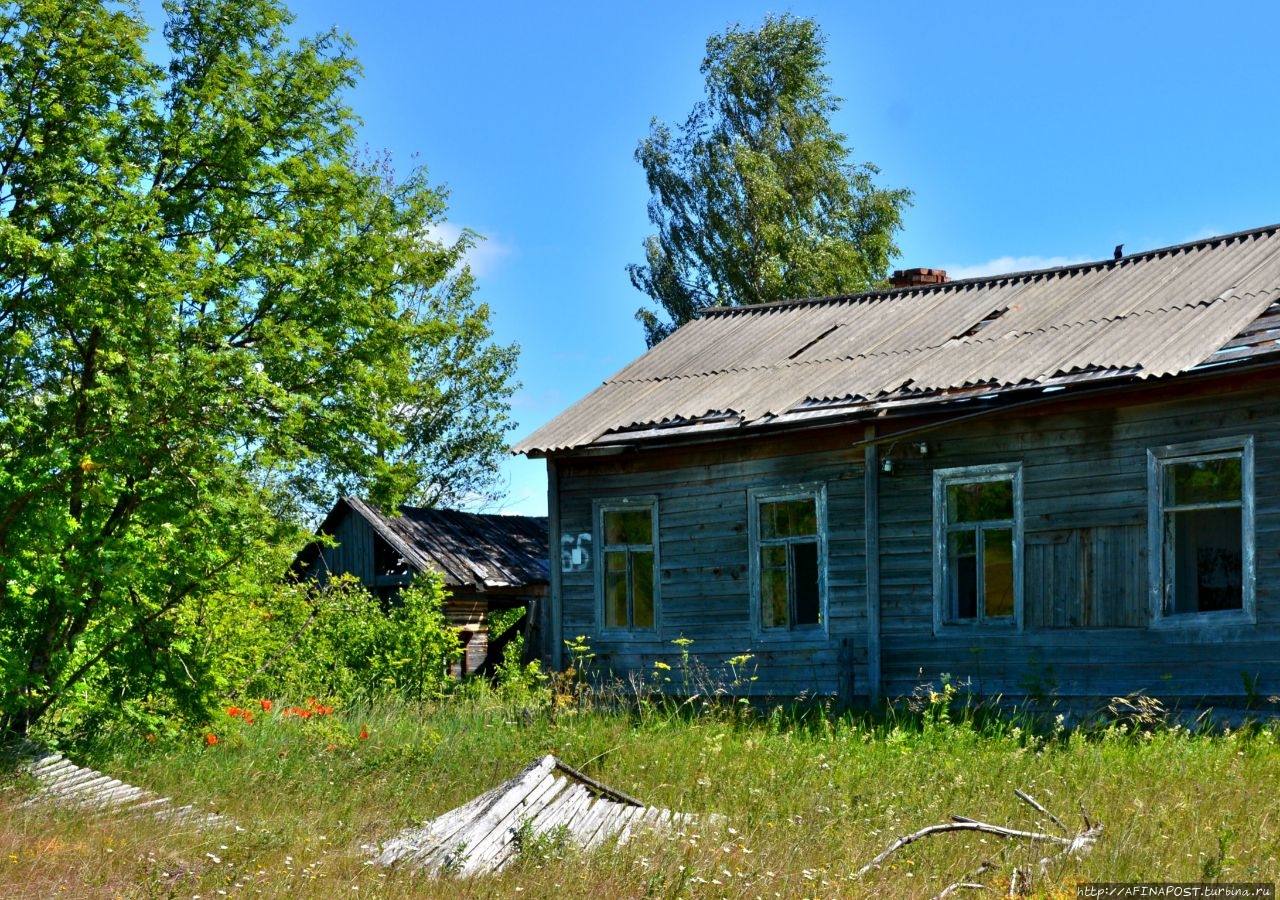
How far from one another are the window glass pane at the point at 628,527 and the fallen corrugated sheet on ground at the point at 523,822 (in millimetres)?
8449

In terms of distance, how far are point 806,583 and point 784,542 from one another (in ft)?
1.78

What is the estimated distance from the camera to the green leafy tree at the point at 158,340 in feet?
30.2

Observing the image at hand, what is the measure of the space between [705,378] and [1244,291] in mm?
6173

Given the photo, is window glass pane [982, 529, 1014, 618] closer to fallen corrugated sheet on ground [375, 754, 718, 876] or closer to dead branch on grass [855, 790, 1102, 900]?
dead branch on grass [855, 790, 1102, 900]

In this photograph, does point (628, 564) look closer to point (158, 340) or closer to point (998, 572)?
point (998, 572)

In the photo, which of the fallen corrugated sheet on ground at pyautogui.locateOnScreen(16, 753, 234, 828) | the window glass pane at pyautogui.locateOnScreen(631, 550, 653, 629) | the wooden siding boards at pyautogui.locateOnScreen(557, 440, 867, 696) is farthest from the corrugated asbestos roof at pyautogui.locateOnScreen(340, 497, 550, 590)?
the fallen corrugated sheet on ground at pyautogui.locateOnScreen(16, 753, 234, 828)

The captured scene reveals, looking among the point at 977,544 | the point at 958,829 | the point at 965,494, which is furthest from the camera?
the point at 965,494

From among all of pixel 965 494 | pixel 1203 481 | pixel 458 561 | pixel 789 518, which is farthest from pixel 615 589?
pixel 1203 481

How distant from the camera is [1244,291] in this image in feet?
43.2

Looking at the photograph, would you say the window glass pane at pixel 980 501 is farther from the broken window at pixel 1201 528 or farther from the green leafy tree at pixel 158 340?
the green leafy tree at pixel 158 340

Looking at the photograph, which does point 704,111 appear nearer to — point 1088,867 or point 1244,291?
point 1244,291

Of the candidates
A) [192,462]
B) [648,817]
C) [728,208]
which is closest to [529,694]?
[192,462]

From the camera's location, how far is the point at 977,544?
13.2 meters

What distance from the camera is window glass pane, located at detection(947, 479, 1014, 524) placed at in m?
13.1
